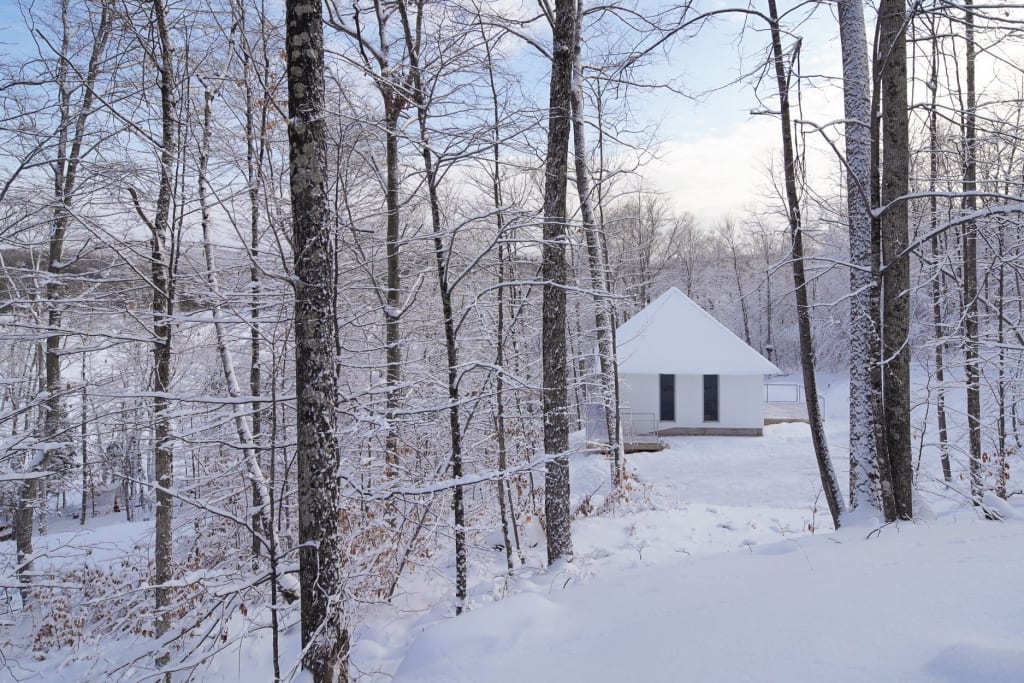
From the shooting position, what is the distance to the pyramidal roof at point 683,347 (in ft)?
64.6

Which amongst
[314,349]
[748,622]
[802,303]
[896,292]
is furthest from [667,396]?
[314,349]

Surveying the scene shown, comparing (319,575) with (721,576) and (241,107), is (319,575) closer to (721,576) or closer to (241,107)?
(721,576)

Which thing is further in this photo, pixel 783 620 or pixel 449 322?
pixel 449 322

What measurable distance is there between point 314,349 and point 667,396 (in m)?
18.5

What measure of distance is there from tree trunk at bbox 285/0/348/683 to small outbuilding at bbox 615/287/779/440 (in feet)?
54.9

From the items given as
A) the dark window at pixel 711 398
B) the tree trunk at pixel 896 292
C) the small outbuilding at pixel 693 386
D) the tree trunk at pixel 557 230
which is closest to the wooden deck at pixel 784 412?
the small outbuilding at pixel 693 386

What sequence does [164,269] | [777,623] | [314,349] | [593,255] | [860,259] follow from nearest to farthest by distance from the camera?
[777,623] < [314,349] < [860,259] < [164,269] < [593,255]

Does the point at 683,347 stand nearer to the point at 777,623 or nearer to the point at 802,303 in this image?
the point at 802,303

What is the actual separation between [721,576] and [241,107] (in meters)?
7.22

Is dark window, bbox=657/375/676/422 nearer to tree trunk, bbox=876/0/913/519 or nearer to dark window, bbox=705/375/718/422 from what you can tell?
dark window, bbox=705/375/718/422

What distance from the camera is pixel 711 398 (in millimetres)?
20344

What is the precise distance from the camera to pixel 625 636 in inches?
113

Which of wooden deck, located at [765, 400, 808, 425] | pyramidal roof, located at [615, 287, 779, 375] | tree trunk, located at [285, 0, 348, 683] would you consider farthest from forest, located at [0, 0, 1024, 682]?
wooden deck, located at [765, 400, 808, 425]

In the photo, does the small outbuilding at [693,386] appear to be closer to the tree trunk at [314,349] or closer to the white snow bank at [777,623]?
the white snow bank at [777,623]
